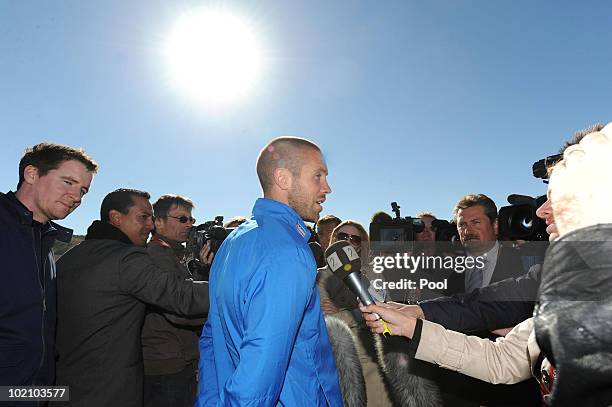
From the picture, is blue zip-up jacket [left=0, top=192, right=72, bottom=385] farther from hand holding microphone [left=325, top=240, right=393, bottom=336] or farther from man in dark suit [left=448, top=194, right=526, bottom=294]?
man in dark suit [left=448, top=194, right=526, bottom=294]

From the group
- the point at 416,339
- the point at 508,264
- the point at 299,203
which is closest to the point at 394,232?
the point at 508,264

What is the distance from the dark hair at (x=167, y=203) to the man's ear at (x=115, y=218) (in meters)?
1.09

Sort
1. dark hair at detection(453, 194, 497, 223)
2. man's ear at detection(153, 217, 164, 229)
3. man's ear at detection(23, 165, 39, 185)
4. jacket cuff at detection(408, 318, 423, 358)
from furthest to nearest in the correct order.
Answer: dark hair at detection(453, 194, 497, 223) → man's ear at detection(153, 217, 164, 229) → man's ear at detection(23, 165, 39, 185) → jacket cuff at detection(408, 318, 423, 358)

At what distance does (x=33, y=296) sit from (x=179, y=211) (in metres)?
2.22

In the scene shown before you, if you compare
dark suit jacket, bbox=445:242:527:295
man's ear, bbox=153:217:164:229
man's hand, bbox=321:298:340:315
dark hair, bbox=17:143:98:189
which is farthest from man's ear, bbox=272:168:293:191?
man's ear, bbox=153:217:164:229

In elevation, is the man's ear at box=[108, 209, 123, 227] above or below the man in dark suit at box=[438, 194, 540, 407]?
above

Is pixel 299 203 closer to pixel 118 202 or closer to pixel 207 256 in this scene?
pixel 207 256

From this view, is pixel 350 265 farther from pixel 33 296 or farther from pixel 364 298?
pixel 33 296

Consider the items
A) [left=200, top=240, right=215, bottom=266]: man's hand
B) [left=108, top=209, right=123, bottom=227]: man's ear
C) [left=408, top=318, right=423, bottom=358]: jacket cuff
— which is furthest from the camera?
[left=200, top=240, right=215, bottom=266]: man's hand

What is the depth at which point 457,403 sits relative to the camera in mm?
3314

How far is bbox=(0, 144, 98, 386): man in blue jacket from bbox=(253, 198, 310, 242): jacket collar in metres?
1.68

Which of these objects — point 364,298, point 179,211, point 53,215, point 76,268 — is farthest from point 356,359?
point 179,211

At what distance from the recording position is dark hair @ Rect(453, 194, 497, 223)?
495 cm

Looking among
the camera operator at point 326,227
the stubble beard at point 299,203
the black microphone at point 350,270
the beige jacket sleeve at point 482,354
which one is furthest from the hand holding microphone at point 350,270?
the camera operator at point 326,227
